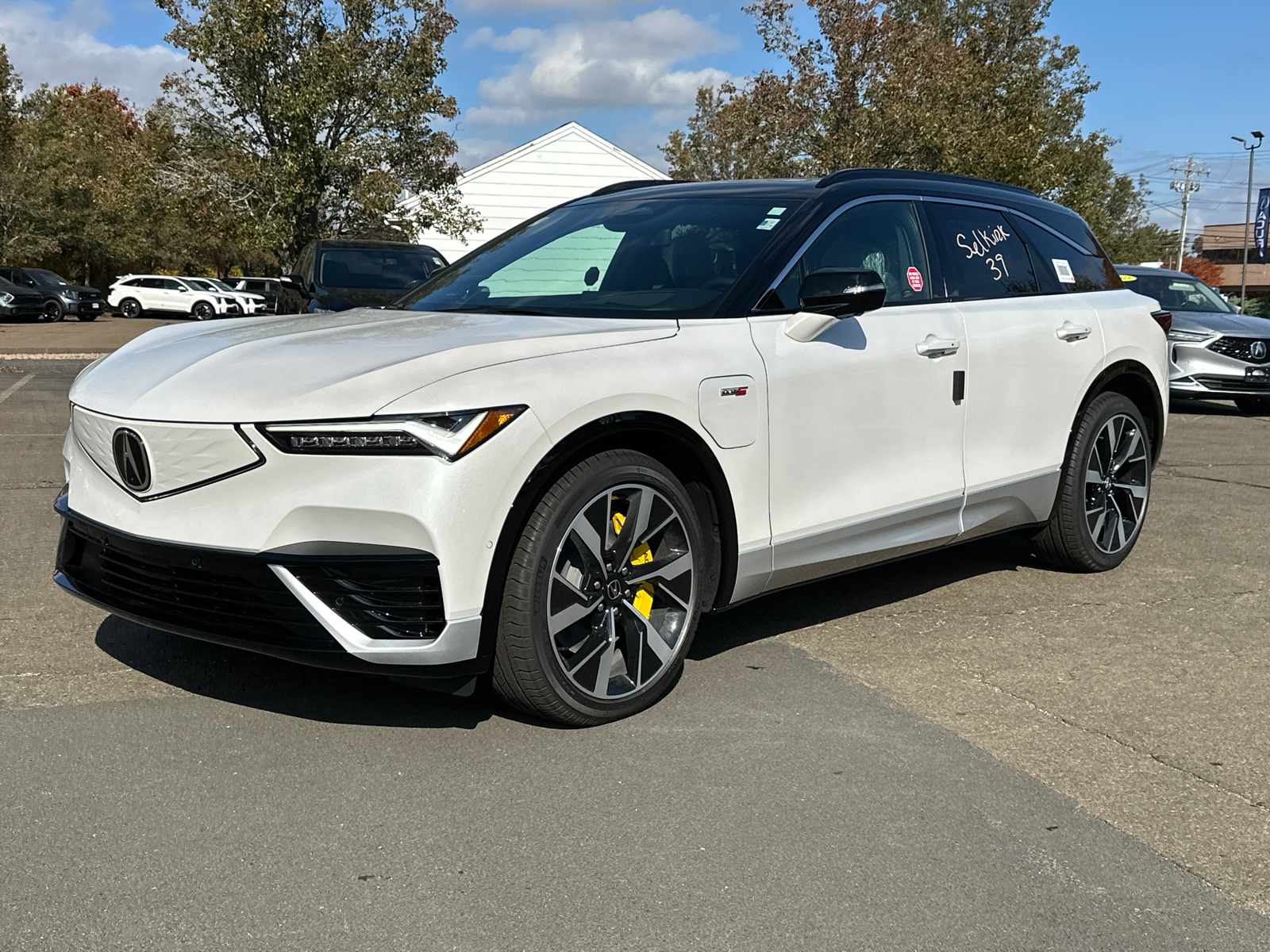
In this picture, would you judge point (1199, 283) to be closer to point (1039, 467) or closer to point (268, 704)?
point (1039, 467)

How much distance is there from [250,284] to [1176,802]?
4397 centimetres

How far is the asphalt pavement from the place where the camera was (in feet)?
8.72

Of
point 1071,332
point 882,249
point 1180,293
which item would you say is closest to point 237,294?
point 1180,293

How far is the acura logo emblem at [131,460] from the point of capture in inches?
139

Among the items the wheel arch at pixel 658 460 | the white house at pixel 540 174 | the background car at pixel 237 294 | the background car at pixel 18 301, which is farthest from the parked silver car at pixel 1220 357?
the background car at pixel 18 301

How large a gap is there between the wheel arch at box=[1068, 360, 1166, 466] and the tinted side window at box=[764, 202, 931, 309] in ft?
4.14

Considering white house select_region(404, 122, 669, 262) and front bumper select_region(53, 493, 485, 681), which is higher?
white house select_region(404, 122, 669, 262)

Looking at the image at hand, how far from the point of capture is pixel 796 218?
178 inches

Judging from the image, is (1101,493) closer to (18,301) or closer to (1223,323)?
(1223,323)

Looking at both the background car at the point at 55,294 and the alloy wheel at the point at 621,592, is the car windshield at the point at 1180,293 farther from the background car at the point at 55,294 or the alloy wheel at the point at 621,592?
the background car at the point at 55,294

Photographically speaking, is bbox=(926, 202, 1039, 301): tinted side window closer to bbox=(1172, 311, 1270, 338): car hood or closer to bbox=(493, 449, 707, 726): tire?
bbox=(493, 449, 707, 726): tire

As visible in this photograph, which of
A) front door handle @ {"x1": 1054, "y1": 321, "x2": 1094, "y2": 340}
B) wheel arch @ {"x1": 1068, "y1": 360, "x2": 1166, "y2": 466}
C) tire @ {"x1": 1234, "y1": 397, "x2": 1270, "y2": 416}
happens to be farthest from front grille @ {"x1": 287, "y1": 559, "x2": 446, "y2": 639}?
tire @ {"x1": 1234, "y1": 397, "x2": 1270, "y2": 416}

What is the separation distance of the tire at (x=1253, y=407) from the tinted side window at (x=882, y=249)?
11.5 m

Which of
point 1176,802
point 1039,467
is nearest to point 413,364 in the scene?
point 1176,802
